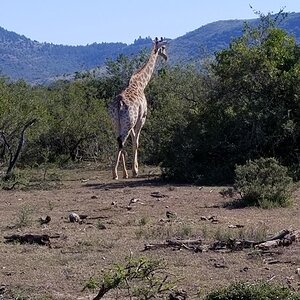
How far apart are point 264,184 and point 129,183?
4.09 metres

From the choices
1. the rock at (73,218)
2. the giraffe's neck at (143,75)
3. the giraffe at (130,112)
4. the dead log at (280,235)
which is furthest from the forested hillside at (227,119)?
the dead log at (280,235)

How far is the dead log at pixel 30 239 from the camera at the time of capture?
10477 millimetres

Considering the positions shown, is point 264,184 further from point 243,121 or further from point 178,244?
point 178,244

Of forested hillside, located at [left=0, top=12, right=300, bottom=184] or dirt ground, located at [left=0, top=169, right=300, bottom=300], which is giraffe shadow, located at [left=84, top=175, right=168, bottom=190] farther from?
forested hillside, located at [left=0, top=12, right=300, bottom=184]

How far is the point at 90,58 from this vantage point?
19688 cm

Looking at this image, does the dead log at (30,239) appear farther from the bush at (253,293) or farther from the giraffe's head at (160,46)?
the giraffe's head at (160,46)

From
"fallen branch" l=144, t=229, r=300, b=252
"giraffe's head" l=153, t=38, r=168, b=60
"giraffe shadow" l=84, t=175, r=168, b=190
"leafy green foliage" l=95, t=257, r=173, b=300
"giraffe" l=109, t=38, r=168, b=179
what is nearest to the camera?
"leafy green foliage" l=95, t=257, r=173, b=300

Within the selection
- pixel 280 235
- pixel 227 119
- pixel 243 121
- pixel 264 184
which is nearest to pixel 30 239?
pixel 280 235

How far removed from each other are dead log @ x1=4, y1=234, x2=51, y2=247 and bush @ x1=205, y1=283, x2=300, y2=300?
147 inches

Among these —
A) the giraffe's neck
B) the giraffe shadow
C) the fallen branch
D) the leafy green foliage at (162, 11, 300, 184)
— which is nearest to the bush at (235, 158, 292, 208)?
the leafy green foliage at (162, 11, 300, 184)

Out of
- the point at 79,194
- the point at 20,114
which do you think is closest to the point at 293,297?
the point at 79,194

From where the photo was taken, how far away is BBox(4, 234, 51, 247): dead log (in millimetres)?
10477

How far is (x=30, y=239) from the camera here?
417 inches

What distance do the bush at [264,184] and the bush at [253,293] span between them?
5.90m
